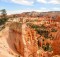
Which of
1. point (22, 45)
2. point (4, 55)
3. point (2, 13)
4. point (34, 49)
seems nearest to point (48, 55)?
point (34, 49)

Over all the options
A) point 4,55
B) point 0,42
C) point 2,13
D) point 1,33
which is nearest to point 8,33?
point 1,33

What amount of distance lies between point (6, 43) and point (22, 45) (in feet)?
4.90

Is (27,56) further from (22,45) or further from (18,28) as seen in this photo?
(18,28)

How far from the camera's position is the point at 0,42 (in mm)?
19172

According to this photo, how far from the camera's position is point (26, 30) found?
20453 millimetres

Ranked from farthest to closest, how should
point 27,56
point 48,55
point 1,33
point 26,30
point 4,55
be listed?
point 48,55, point 1,33, point 26,30, point 27,56, point 4,55

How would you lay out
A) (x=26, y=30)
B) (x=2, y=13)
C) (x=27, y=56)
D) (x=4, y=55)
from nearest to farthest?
(x=4, y=55) → (x=27, y=56) → (x=26, y=30) → (x=2, y=13)

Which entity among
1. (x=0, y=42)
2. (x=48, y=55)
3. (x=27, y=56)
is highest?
(x=0, y=42)

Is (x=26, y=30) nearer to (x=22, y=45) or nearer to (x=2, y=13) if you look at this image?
(x=22, y=45)

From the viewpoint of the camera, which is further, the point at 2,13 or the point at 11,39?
the point at 2,13

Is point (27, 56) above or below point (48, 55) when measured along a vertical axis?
above

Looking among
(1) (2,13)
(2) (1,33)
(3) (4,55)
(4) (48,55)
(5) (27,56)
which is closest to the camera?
(3) (4,55)

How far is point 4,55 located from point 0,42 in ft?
11.4

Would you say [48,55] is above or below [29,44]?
below
